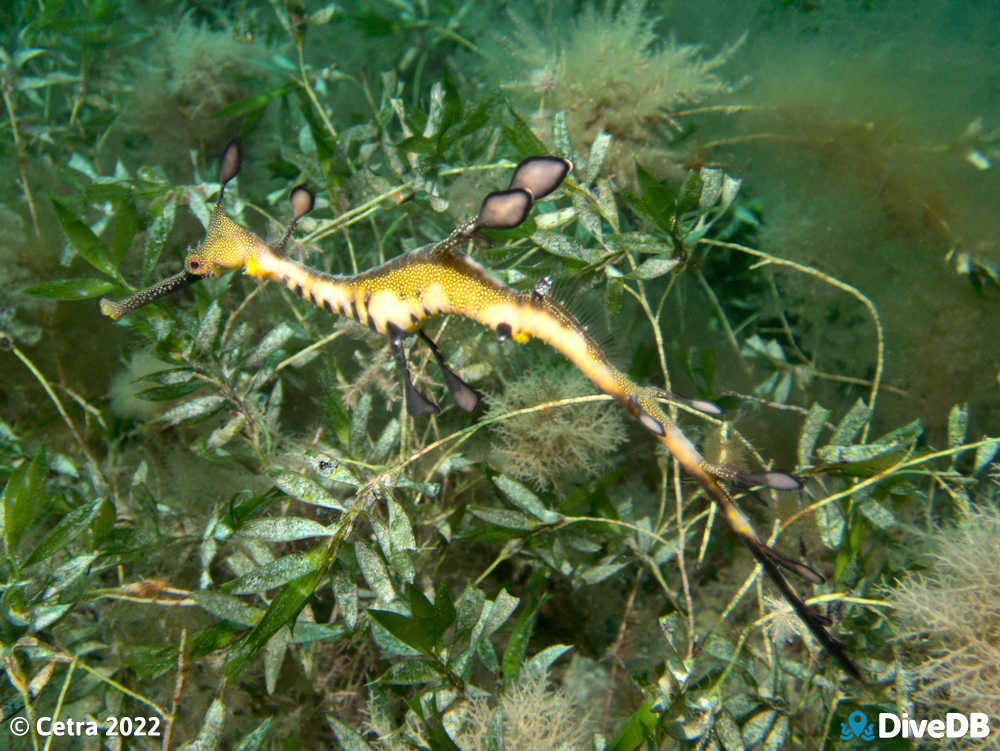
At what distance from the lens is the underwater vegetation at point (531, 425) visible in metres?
2.23

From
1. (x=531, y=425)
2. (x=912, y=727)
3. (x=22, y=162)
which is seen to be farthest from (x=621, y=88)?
(x=22, y=162)

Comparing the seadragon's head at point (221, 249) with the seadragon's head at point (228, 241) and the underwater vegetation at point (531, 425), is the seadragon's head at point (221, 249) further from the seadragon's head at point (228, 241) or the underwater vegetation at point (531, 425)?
the underwater vegetation at point (531, 425)

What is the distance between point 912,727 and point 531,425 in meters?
2.00

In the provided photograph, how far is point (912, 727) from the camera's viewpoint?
2.10 meters

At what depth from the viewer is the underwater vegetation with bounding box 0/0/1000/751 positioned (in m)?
2.23

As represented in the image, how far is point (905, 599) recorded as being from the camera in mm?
2143

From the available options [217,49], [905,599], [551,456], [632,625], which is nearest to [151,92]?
[217,49]

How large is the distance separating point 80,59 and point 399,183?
4057mm

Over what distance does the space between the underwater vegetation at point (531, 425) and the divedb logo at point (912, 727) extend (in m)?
0.05

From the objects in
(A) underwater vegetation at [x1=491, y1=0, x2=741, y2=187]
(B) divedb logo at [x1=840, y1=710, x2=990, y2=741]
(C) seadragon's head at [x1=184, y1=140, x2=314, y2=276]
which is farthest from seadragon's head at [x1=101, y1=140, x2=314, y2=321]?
(B) divedb logo at [x1=840, y1=710, x2=990, y2=741]

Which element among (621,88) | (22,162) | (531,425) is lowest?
(531,425)

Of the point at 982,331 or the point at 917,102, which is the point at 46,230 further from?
the point at 982,331

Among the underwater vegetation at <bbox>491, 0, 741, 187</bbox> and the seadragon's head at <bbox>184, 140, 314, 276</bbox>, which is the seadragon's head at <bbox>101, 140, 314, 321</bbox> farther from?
the underwater vegetation at <bbox>491, 0, 741, 187</bbox>

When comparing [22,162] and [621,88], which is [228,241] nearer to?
[621,88]
